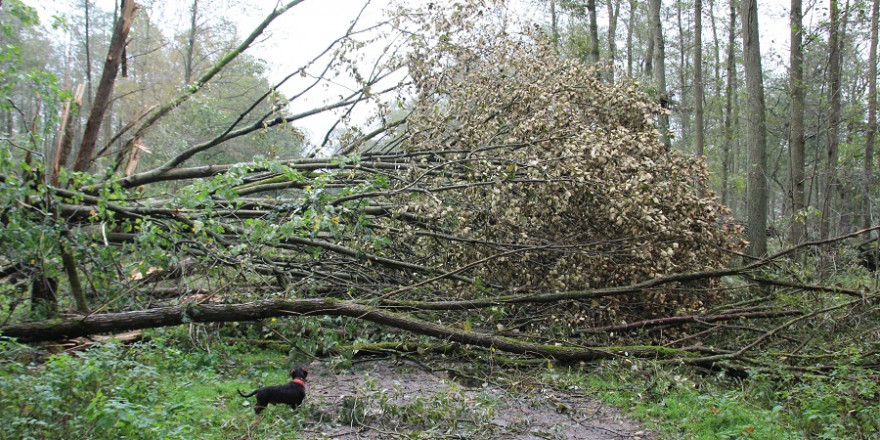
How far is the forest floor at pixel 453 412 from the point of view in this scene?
3.88m

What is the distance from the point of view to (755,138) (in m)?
10.0

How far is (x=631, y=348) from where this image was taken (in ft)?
17.0

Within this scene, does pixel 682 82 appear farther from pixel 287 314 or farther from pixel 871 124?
pixel 287 314

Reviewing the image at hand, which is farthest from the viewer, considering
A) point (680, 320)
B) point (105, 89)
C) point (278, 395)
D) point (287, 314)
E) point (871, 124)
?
point (871, 124)

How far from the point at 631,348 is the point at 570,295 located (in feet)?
2.42

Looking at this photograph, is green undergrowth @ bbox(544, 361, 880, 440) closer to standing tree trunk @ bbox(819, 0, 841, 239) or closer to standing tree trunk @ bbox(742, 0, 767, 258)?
standing tree trunk @ bbox(742, 0, 767, 258)

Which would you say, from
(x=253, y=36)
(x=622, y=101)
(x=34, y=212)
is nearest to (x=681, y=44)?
(x=622, y=101)

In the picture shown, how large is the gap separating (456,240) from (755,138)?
670 cm

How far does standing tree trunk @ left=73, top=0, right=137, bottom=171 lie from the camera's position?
6.92 m

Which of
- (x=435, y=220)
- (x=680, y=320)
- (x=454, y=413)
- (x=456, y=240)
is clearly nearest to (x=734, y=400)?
(x=680, y=320)

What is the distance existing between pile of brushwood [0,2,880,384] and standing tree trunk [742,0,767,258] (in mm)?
2044

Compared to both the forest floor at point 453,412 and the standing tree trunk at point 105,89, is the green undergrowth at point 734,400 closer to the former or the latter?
the forest floor at point 453,412

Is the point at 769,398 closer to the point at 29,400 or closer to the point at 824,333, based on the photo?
the point at 824,333

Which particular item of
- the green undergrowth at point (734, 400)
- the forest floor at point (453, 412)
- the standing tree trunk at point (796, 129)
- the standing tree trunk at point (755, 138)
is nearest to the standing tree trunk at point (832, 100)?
the standing tree trunk at point (796, 129)
